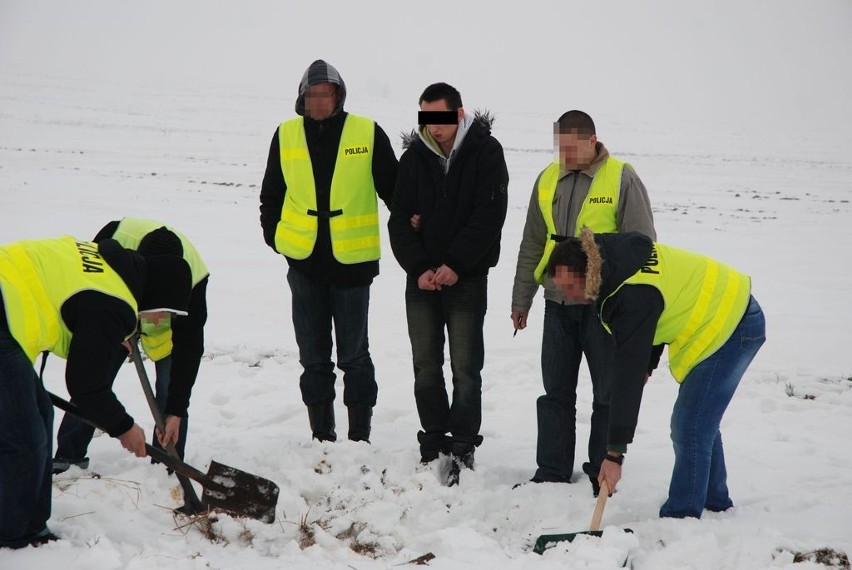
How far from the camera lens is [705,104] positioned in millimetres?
53344

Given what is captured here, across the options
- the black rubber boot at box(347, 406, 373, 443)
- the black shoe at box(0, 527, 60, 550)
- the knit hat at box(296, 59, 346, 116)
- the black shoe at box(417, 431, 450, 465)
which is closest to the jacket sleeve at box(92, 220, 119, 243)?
the knit hat at box(296, 59, 346, 116)

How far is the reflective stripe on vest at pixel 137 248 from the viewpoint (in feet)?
10.8

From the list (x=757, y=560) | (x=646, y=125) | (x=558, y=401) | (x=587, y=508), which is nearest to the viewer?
(x=757, y=560)

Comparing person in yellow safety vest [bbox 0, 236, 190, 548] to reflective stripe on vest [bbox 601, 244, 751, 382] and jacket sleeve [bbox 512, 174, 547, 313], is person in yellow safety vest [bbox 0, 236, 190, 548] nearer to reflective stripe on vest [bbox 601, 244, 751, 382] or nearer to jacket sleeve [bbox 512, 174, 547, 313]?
jacket sleeve [bbox 512, 174, 547, 313]

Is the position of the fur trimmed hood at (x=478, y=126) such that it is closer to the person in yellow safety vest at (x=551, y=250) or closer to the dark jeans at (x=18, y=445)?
the person in yellow safety vest at (x=551, y=250)

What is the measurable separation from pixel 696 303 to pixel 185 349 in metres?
2.18

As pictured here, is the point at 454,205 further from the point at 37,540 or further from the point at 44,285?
the point at 37,540

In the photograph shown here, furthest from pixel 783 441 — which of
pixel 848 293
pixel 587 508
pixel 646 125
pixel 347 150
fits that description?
pixel 646 125

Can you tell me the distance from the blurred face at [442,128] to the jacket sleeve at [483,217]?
17 centimetres

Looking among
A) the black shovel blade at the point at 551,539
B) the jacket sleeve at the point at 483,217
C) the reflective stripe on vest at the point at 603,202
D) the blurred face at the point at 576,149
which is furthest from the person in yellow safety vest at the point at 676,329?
the jacket sleeve at the point at 483,217

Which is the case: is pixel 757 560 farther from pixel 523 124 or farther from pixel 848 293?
pixel 523 124

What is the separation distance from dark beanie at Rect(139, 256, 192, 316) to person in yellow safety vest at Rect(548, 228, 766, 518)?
144 cm

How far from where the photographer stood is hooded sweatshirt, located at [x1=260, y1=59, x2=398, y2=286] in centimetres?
384

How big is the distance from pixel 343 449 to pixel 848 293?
6472 mm
